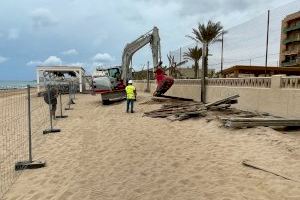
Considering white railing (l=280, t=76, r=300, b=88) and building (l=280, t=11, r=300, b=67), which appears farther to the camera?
building (l=280, t=11, r=300, b=67)

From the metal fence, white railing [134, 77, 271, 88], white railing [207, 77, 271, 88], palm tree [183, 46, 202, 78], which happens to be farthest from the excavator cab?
palm tree [183, 46, 202, 78]

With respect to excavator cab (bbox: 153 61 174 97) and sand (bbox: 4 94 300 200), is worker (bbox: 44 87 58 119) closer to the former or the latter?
sand (bbox: 4 94 300 200)

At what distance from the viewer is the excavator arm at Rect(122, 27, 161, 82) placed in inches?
1183

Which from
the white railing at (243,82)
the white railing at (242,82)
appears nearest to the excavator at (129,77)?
the white railing at (242,82)

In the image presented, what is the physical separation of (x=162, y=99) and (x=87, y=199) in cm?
1872

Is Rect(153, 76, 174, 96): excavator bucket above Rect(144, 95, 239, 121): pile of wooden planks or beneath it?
above

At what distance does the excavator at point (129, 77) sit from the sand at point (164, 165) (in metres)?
11.0

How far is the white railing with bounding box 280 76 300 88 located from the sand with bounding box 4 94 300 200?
2113mm

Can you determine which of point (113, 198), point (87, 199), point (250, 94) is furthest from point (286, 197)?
point (250, 94)

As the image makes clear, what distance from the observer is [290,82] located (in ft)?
46.4

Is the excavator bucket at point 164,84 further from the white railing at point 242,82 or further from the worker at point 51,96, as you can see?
the worker at point 51,96

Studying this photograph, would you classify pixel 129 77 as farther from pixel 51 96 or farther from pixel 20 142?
pixel 20 142

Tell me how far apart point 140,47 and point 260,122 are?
19.2 m

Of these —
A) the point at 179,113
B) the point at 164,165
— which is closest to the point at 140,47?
the point at 179,113
